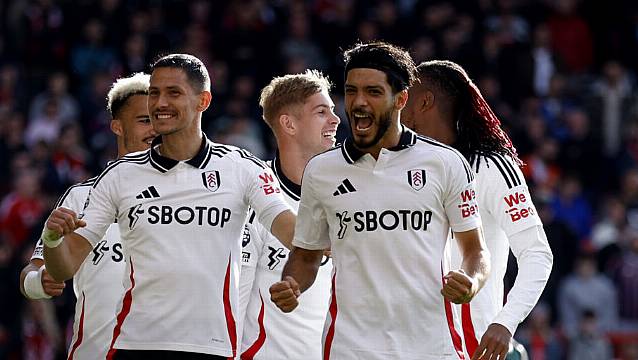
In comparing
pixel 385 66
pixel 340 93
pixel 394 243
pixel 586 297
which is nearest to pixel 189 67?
pixel 385 66

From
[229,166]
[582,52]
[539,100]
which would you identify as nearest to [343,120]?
[539,100]

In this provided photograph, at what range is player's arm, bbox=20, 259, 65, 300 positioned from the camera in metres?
7.79

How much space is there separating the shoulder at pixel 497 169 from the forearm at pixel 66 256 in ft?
6.95

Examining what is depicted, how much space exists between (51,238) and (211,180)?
88 centimetres

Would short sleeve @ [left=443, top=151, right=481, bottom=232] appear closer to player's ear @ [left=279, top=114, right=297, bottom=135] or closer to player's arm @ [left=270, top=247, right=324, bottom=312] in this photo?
player's arm @ [left=270, top=247, right=324, bottom=312]

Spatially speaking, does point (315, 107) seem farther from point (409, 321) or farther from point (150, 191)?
point (409, 321)

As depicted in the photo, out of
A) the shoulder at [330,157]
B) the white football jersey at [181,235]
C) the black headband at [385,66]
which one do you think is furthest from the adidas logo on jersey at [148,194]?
the black headband at [385,66]

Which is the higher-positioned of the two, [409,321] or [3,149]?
[3,149]

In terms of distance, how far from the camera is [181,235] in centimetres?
727

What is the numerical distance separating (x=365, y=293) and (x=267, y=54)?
1250 cm

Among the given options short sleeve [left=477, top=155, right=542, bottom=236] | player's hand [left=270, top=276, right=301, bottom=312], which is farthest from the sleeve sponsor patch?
short sleeve [left=477, top=155, right=542, bottom=236]

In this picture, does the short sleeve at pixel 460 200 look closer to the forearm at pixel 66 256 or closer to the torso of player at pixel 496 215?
the torso of player at pixel 496 215

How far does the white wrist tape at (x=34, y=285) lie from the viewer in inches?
312

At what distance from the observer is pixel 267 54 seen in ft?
62.4
